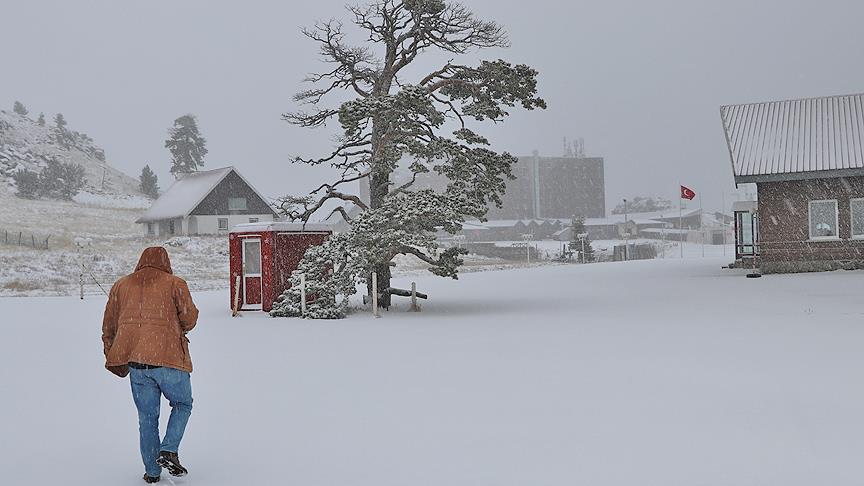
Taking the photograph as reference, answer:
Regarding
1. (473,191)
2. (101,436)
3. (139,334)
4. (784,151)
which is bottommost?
(101,436)

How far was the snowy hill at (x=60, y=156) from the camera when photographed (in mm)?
95400

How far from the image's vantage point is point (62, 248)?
4578 centimetres

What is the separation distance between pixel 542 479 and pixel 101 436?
4.44m

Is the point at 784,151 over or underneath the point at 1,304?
over

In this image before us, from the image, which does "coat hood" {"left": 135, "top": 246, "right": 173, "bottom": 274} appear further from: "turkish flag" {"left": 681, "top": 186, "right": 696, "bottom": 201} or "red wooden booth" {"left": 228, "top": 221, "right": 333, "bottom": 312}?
"turkish flag" {"left": 681, "top": 186, "right": 696, "bottom": 201}

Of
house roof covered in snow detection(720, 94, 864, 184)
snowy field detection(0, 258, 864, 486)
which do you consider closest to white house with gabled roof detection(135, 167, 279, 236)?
house roof covered in snow detection(720, 94, 864, 184)

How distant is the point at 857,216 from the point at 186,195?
1924 inches

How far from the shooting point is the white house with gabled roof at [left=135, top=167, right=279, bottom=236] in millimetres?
61312

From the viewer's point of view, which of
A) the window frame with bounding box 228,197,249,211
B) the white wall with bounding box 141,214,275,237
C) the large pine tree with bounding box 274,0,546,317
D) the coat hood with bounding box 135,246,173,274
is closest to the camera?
the coat hood with bounding box 135,246,173,274

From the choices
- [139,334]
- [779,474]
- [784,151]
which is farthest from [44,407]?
[784,151]

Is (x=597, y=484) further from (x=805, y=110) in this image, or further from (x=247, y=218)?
(x=247, y=218)

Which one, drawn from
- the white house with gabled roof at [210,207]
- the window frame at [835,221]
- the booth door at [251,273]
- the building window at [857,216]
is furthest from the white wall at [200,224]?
the building window at [857,216]

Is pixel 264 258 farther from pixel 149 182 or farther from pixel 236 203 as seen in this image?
pixel 149 182

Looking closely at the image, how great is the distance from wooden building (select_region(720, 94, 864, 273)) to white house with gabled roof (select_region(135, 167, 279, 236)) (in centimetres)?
3925
